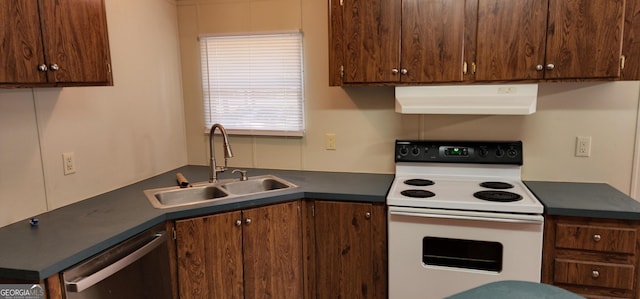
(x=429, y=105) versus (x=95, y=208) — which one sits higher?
(x=429, y=105)

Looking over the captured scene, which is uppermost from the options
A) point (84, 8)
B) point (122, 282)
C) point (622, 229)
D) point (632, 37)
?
point (84, 8)

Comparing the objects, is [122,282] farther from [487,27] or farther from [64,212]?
[487,27]

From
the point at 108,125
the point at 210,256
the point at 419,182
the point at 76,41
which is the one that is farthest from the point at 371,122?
the point at 76,41

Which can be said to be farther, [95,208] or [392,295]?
[392,295]

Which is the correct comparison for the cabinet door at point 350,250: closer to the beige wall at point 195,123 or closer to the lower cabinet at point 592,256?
the beige wall at point 195,123

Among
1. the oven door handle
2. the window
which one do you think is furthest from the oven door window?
the window

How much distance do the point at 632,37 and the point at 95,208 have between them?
2768 millimetres

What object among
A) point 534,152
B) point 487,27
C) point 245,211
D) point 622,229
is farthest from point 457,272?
point 487,27

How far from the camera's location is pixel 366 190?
230 cm

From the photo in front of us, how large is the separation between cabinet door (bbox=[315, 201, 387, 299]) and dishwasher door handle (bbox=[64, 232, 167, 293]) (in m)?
0.85

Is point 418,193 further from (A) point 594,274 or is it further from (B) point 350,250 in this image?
(A) point 594,274

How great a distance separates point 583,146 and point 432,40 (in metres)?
1.11

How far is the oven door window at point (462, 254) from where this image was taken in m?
2.10

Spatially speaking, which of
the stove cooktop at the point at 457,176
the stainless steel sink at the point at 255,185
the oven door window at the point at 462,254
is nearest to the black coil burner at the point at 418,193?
the stove cooktop at the point at 457,176
